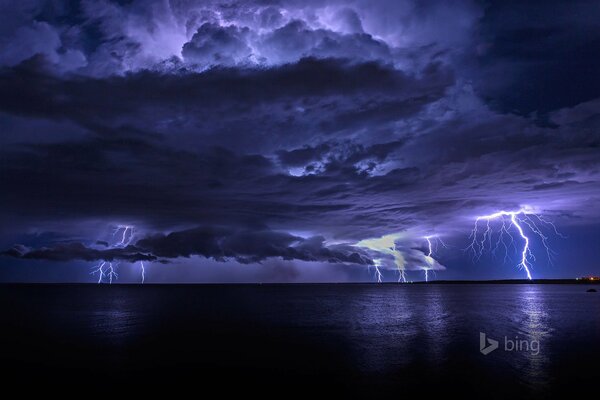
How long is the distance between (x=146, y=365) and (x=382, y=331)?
91.1 feet

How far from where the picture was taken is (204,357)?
32469 mm

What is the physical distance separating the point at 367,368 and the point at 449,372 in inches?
209

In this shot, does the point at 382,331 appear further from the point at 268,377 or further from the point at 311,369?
the point at 268,377

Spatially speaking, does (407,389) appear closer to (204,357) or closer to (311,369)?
(311,369)

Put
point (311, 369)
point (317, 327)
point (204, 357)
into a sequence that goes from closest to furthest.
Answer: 1. point (311, 369)
2. point (204, 357)
3. point (317, 327)

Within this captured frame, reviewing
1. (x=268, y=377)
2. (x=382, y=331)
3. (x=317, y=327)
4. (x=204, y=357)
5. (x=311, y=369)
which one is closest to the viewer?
(x=268, y=377)

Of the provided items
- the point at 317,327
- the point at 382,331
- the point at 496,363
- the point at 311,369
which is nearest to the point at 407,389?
the point at 311,369

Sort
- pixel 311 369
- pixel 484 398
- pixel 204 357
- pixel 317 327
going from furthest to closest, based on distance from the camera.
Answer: pixel 317 327, pixel 204 357, pixel 311 369, pixel 484 398

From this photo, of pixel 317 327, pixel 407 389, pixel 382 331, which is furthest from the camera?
pixel 317 327

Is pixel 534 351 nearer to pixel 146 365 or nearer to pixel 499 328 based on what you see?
pixel 499 328

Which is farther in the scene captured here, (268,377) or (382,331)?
(382,331)

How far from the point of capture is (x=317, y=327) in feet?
172

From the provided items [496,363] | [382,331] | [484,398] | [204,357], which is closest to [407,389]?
[484,398]

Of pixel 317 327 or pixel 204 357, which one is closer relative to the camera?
pixel 204 357
